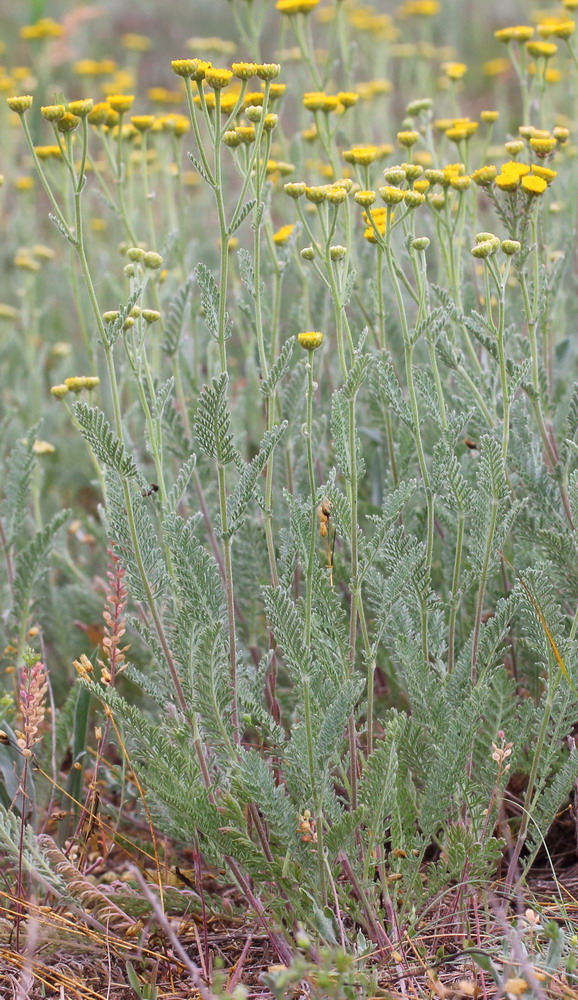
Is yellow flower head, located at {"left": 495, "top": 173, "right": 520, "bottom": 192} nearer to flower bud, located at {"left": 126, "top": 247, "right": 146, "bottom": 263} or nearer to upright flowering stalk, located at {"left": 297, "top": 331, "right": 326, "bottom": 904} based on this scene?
upright flowering stalk, located at {"left": 297, "top": 331, "right": 326, "bottom": 904}

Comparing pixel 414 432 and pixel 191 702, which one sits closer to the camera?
pixel 191 702

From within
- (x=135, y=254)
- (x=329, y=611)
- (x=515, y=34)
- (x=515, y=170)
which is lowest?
(x=329, y=611)

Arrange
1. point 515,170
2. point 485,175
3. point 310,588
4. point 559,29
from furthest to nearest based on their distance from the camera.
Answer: point 559,29 < point 485,175 < point 515,170 < point 310,588

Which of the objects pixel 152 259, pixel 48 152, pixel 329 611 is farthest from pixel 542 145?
pixel 48 152

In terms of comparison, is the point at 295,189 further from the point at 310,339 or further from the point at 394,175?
the point at 310,339

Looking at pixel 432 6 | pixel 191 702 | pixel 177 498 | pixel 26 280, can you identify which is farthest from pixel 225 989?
pixel 432 6

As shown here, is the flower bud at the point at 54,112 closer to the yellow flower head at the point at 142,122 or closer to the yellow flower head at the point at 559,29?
the yellow flower head at the point at 142,122

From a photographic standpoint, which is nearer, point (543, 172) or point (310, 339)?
point (310, 339)

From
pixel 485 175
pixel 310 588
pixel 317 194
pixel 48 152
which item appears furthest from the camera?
pixel 48 152

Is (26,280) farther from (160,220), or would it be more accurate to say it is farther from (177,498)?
(160,220)

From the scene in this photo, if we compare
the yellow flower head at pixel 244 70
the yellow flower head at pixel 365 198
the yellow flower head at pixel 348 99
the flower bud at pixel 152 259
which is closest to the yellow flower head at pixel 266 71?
the yellow flower head at pixel 244 70

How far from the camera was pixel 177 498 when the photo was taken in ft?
5.82

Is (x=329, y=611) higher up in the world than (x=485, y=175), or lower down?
lower down

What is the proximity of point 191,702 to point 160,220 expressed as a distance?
15.0 ft
